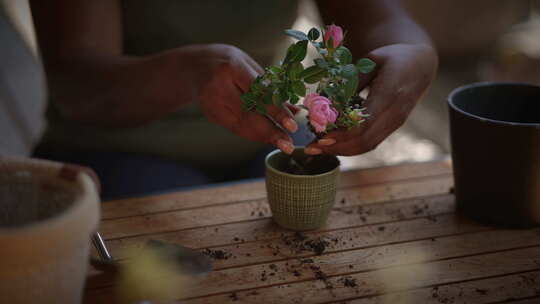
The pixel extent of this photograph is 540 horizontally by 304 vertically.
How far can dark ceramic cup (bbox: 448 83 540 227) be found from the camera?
90 cm

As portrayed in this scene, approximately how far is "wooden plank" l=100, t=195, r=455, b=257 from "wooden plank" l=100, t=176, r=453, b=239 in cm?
2

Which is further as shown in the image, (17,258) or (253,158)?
(253,158)

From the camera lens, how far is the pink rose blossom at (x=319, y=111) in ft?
2.74

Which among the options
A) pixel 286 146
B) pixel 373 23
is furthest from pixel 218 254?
pixel 373 23

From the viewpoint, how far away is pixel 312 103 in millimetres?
843

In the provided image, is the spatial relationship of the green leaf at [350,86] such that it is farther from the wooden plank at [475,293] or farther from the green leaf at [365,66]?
the wooden plank at [475,293]

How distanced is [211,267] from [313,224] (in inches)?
8.1

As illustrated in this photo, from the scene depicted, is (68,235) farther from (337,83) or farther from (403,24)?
(403,24)

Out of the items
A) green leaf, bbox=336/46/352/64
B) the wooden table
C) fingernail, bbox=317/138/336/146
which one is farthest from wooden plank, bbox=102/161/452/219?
green leaf, bbox=336/46/352/64

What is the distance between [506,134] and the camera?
90cm

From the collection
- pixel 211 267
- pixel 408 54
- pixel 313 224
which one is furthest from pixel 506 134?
pixel 211 267

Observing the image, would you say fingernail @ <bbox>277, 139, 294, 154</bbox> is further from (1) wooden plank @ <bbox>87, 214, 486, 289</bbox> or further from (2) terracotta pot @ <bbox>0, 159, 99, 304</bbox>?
(2) terracotta pot @ <bbox>0, 159, 99, 304</bbox>

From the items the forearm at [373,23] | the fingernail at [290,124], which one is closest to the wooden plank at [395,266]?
the fingernail at [290,124]

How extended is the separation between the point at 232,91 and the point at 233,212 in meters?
0.22
